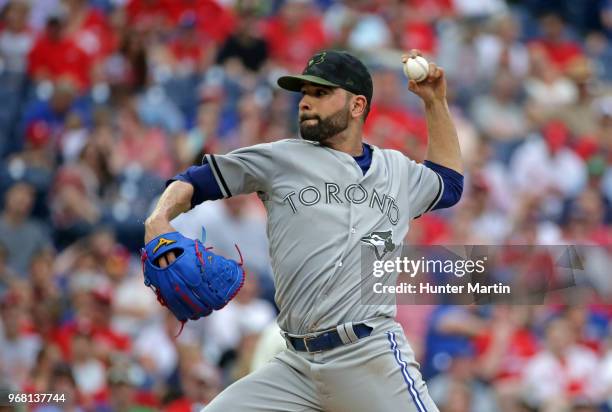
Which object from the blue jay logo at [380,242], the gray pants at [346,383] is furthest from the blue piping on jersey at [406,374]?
the blue jay logo at [380,242]

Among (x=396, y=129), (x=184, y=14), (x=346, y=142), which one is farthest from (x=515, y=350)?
(x=184, y=14)

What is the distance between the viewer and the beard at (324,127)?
4.50 m

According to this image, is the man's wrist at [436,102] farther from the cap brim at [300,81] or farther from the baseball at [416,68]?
the cap brim at [300,81]

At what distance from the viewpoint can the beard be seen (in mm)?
4504

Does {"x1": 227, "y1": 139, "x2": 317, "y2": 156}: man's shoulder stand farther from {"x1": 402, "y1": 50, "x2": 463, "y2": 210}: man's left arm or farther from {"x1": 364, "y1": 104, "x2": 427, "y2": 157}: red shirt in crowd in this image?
{"x1": 364, "y1": 104, "x2": 427, "y2": 157}: red shirt in crowd

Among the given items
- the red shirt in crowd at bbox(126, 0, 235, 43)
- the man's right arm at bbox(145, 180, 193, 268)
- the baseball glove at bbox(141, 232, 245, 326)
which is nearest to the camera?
the baseball glove at bbox(141, 232, 245, 326)

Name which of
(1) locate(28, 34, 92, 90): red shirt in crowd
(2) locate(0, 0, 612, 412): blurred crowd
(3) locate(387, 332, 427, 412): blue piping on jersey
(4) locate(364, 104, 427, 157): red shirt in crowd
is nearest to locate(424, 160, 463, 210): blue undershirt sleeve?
(3) locate(387, 332, 427, 412): blue piping on jersey

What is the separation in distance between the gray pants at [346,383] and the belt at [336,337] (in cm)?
2

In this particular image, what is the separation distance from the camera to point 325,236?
14.3ft

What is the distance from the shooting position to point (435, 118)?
491 cm

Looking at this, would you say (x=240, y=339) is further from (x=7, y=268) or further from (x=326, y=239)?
(x=326, y=239)

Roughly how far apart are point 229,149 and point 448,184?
4.76 m

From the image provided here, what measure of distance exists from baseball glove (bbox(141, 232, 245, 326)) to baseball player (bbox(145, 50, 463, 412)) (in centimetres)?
4

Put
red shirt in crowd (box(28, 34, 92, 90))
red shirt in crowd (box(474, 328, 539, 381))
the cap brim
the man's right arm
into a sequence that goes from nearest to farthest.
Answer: the man's right arm → the cap brim → red shirt in crowd (box(474, 328, 539, 381)) → red shirt in crowd (box(28, 34, 92, 90))
